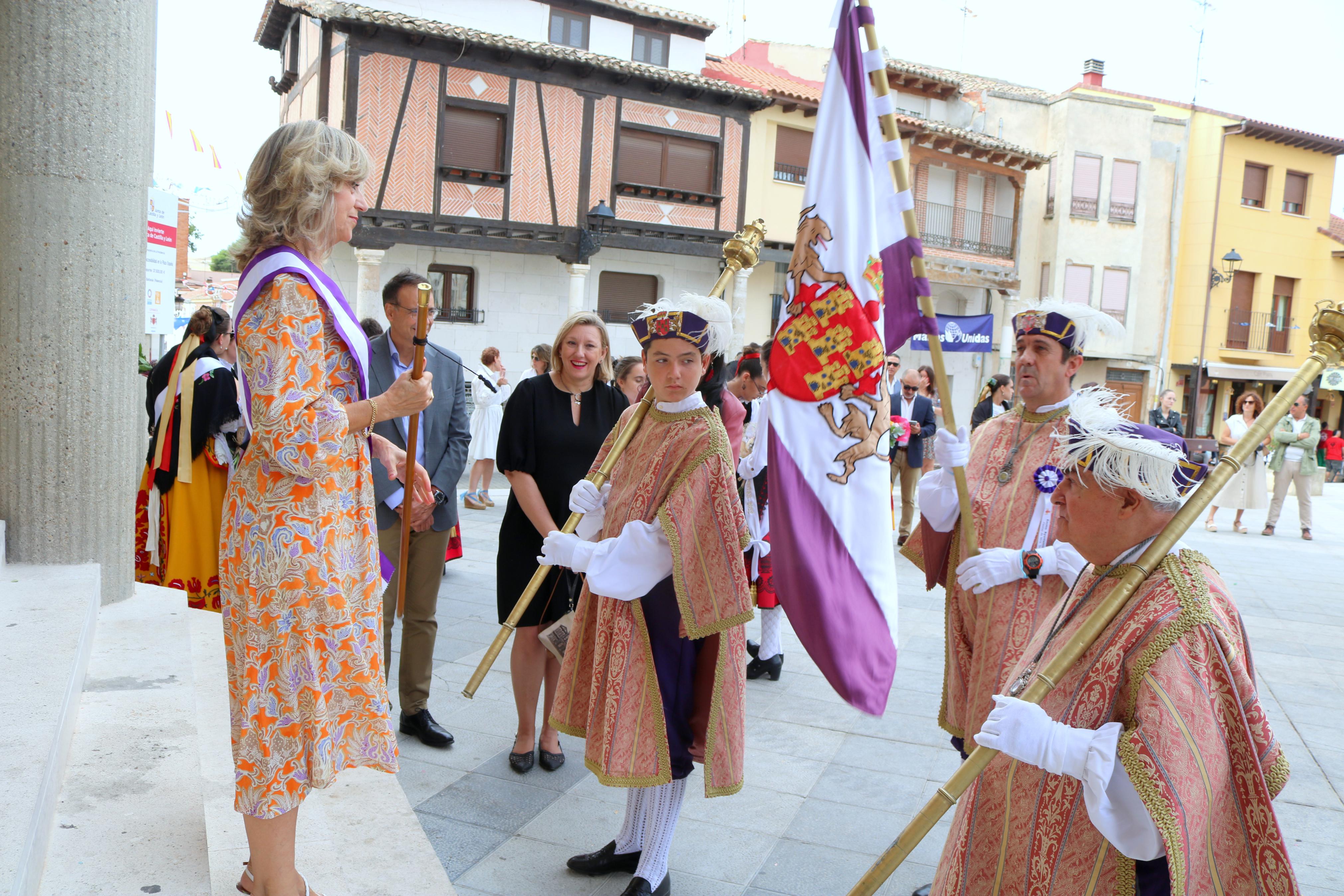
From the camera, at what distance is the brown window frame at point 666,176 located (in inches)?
857

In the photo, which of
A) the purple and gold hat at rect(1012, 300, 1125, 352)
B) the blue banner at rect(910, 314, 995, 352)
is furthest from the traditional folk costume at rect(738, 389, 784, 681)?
the blue banner at rect(910, 314, 995, 352)

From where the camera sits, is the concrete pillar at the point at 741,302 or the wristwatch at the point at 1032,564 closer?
the wristwatch at the point at 1032,564

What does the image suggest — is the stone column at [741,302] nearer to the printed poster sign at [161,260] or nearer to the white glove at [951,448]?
the printed poster sign at [161,260]

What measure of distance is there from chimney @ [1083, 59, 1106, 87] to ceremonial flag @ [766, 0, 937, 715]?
34.7 meters

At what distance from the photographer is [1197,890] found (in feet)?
5.78

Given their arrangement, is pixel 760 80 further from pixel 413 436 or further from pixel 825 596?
pixel 825 596

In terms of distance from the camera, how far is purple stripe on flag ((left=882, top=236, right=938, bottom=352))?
300 centimetres

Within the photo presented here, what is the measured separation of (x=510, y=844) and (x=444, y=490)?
5.48 feet

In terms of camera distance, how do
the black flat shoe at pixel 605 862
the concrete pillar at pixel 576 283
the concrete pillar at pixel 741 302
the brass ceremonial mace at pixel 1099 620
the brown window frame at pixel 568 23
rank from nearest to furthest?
the brass ceremonial mace at pixel 1099 620
the black flat shoe at pixel 605 862
the brown window frame at pixel 568 23
the concrete pillar at pixel 576 283
the concrete pillar at pixel 741 302

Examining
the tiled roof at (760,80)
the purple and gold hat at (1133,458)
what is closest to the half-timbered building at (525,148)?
the tiled roof at (760,80)

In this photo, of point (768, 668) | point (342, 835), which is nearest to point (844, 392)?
point (342, 835)

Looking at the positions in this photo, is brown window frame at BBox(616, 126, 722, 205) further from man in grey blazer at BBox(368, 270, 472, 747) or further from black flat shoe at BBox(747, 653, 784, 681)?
man in grey blazer at BBox(368, 270, 472, 747)

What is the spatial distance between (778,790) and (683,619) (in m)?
→ 1.48

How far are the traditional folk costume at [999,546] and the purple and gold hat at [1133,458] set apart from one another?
103 cm
